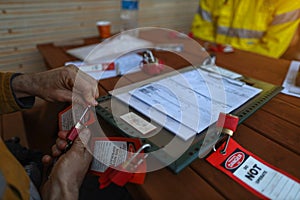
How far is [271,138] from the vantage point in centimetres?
49

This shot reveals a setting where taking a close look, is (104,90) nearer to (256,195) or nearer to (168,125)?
(168,125)

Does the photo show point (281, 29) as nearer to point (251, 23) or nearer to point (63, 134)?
point (251, 23)

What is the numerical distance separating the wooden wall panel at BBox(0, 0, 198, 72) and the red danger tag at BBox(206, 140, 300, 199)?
1.18m

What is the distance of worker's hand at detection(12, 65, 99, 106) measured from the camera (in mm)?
565

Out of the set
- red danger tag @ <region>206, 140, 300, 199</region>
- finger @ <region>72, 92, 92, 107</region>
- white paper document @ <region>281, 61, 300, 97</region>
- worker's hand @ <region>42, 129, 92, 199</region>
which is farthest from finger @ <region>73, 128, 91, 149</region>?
white paper document @ <region>281, 61, 300, 97</region>

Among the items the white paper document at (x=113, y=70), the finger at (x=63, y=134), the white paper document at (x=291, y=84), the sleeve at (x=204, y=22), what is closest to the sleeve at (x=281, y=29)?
the sleeve at (x=204, y=22)

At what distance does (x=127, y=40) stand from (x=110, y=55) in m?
0.20

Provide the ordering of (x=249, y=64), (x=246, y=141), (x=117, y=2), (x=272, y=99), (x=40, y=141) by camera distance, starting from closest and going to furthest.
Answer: (x=246, y=141)
(x=272, y=99)
(x=249, y=64)
(x=40, y=141)
(x=117, y=2)

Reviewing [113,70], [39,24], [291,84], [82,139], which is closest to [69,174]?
[82,139]

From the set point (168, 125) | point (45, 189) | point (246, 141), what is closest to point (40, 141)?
point (45, 189)

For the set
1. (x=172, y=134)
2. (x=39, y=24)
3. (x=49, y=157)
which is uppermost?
(x=39, y=24)

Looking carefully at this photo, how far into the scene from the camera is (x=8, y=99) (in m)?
0.61

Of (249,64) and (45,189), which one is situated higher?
(249,64)

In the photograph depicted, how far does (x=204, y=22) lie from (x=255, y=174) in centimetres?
137
